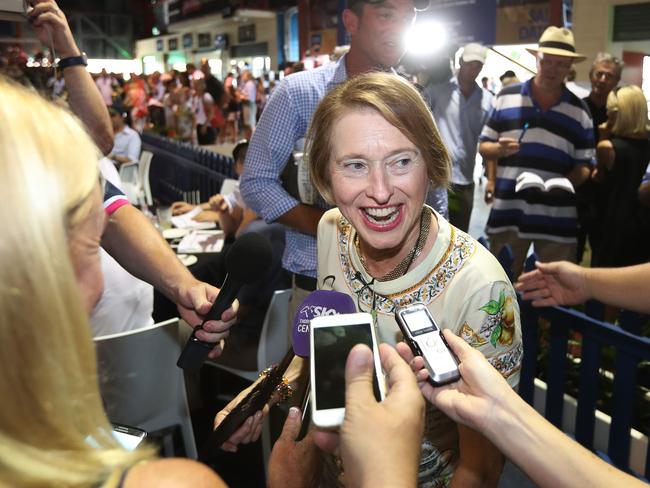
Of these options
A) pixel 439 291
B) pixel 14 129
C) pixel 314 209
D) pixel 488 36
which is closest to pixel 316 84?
pixel 314 209

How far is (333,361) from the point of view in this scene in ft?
3.39

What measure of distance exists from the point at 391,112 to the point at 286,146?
3.18 ft

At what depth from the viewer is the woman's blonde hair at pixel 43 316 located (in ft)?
2.30

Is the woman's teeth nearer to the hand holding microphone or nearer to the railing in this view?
the hand holding microphone

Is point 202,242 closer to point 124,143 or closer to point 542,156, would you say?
point 542,156

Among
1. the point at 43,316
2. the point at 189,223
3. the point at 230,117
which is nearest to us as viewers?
the point at 43,316

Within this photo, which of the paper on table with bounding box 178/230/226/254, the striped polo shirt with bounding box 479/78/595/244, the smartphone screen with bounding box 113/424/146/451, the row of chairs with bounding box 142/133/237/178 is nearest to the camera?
the smartphone screen with bounding box 113/424/146/451

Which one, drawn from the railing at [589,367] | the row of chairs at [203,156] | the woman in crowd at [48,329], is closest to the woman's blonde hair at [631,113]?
the railing at [589,367]

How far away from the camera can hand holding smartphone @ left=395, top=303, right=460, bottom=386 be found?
1110 millimetres

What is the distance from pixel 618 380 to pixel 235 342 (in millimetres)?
1964

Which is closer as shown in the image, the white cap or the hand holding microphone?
the hand holding microphone

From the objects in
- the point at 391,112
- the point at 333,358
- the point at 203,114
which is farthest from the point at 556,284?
the point at 203,114

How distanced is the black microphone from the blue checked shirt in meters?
0.87

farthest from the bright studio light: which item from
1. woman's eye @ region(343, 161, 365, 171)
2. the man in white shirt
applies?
the man in white shirt
